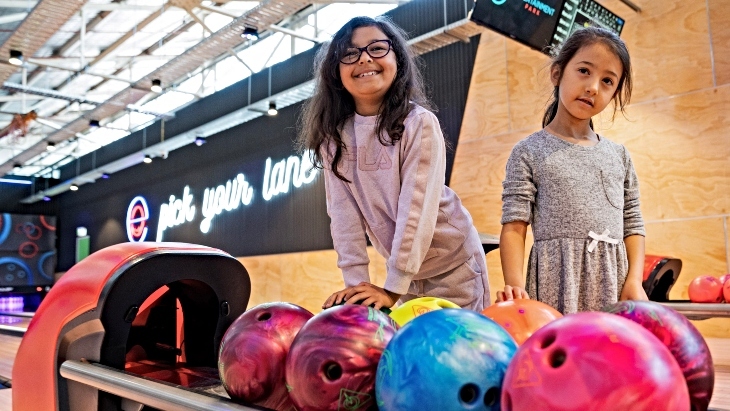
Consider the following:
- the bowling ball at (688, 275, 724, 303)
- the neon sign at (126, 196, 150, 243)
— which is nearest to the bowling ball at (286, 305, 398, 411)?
the bowling ball at (688, 275, 724, 303)

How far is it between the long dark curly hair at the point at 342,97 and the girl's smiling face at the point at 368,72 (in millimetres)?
23

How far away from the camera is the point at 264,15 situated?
21.9 feet

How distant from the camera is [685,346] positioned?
88 centimetres

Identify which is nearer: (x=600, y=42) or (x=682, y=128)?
(x=600, y=42)

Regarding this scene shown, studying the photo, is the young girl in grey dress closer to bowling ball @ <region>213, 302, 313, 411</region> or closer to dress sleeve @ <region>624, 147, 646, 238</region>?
dress sleeve @ <region>624, 147, 646, 238</region>

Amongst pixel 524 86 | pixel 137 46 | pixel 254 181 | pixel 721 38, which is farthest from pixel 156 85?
pixel 721 38

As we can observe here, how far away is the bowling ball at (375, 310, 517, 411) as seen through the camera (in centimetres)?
82

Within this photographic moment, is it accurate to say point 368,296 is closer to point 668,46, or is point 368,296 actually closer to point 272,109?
point 668,46

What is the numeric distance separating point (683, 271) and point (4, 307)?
1644 centimetres

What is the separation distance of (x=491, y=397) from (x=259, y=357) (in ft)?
1.58

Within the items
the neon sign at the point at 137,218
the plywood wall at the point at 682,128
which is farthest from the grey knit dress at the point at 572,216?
the neon sign at the point at 137,218

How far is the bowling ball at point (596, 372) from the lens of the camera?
2.20ft

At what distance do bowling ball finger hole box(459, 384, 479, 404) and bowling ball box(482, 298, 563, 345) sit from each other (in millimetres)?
252

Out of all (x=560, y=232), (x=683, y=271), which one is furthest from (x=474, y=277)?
(x=683, y=271)
